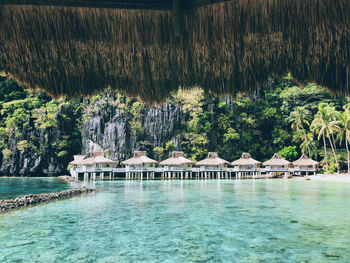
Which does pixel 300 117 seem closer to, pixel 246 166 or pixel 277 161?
pixel 277 161

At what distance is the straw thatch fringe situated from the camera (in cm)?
217

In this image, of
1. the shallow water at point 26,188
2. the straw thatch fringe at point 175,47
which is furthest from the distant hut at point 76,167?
the straw thatch fringe at point 175,47

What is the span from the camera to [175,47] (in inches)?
96.4

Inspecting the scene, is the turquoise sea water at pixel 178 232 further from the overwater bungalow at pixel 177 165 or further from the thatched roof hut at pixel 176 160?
the overwater bungalow at pixel 177 165

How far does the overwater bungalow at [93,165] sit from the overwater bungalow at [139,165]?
1507mm

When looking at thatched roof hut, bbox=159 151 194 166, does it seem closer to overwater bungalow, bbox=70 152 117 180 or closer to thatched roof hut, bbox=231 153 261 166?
thatched roof hut, bbox=231 153 261 166

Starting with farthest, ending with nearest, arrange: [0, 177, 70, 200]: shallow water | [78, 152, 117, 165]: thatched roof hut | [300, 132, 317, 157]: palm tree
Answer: [300, 132, 317, 157]: palm tree
[78, 152, 117, 165]: thatched roof hut
[0, 177, 70, 200]: shallow water

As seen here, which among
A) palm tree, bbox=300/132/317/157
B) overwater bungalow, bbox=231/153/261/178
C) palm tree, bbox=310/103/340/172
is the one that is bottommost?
overwater bungalow, bbox=231/153/261/178

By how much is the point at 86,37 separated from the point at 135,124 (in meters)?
29.9

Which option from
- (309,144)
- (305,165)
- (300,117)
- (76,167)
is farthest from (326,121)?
(76,167)

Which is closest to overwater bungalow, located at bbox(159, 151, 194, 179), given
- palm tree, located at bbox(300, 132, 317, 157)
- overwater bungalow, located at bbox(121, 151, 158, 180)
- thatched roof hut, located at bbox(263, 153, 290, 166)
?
overwater bungalow, located at bbox(121, 151, 158, 180)

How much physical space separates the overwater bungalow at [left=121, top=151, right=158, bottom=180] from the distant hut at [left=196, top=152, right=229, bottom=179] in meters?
4.76

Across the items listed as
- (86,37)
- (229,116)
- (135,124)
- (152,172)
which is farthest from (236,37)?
(229,116)

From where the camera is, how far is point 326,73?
238 cm
